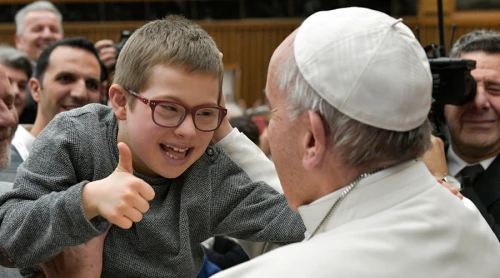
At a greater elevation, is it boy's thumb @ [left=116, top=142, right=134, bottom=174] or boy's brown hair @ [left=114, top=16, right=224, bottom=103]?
boy's brown hair @ [left=114, top=16, right=224, bottom=103]

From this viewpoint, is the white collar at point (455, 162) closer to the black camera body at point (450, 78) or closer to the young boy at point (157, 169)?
the black camera body at point (450, 78)

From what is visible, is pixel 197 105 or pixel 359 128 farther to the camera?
pixel 197 105

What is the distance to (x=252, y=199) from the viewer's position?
1.78m

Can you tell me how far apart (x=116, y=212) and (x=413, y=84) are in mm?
632

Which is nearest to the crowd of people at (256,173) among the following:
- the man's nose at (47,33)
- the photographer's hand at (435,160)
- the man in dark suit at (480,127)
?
the photographer's hand at (435,160)

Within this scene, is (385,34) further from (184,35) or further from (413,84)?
(184,35)

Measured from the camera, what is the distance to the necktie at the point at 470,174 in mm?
2957

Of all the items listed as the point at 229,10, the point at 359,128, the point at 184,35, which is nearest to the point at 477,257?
the point at 359,128

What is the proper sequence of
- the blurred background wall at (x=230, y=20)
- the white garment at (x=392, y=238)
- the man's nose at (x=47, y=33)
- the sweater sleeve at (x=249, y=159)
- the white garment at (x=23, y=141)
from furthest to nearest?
the blurred background wall at (x=230, y=20)
the man's nose at (x=47, y=33)
the white garment at (x=23, y=141)
the sweater sleeve at (x=249, y=159)
the white garment at (x=392, y=238)

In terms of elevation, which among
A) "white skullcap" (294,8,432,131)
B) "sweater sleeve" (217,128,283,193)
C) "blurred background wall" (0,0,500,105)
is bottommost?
"blurred background wall" (0,0,500,105)

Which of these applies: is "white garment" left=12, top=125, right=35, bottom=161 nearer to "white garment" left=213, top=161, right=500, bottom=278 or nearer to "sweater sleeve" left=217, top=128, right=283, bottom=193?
"sweater sleeve" left=217, top=128, right=283, bottom=193

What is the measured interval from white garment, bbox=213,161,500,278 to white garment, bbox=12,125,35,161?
6.22 ft

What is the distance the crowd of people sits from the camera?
1272 millimetres

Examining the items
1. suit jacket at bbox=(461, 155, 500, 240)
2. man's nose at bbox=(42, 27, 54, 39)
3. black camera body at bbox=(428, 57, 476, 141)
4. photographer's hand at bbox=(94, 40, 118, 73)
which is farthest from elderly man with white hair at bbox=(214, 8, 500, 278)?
man's nose at bbox=(42, 27, 54, 39)
